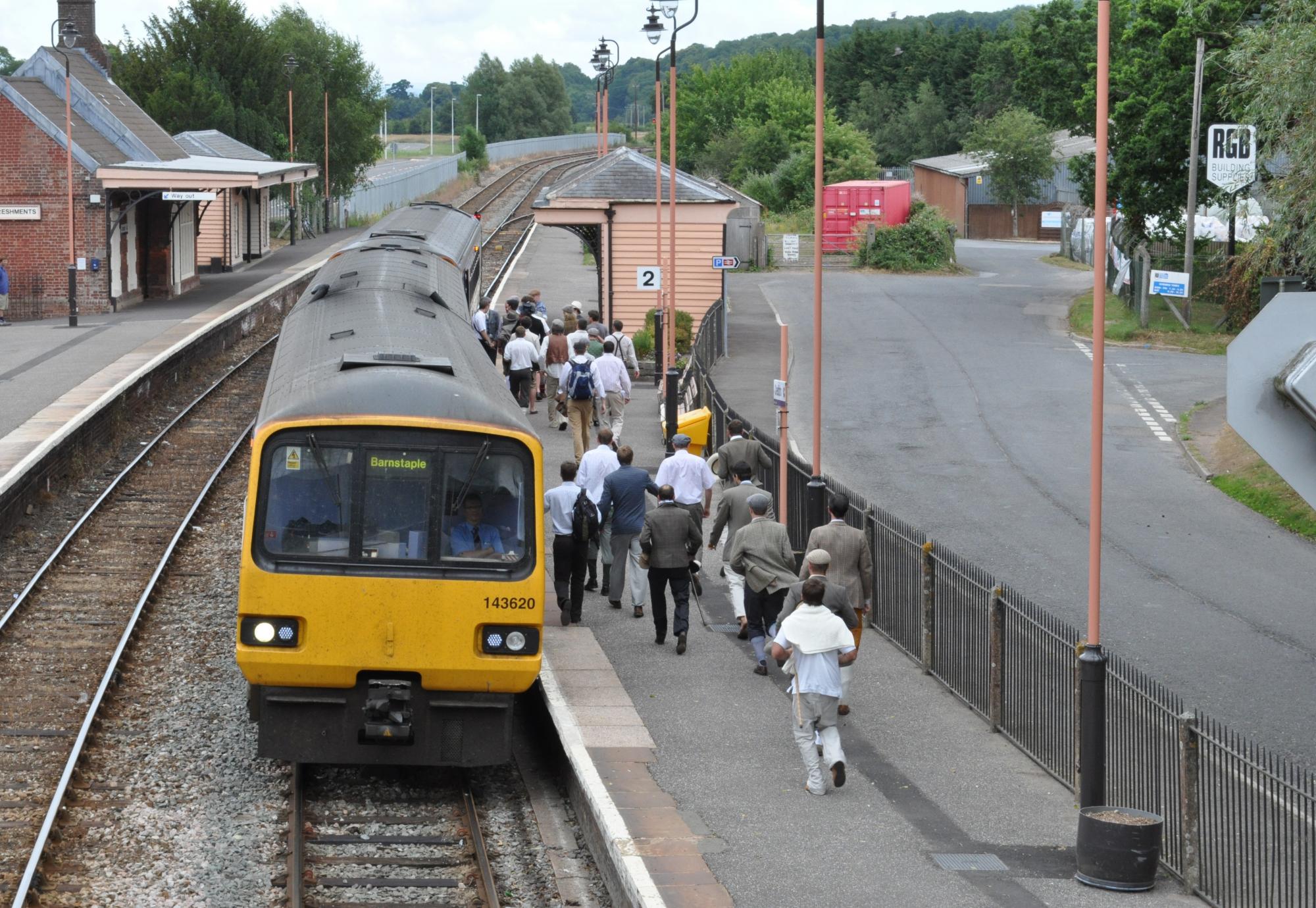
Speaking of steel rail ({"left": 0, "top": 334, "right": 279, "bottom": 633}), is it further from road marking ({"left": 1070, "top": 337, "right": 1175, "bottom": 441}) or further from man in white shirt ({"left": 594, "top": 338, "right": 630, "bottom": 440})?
road marking ({"left": 1070, "top": 337, "right": 1175, "bottom": 441})

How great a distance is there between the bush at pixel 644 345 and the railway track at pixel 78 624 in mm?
9857

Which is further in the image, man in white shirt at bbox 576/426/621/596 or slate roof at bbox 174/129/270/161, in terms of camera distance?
slate roof at bbox 174/129/270/161

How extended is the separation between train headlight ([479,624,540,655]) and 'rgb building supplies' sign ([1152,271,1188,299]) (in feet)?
80.1

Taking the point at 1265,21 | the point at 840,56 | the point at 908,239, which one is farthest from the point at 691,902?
the point at 840,56

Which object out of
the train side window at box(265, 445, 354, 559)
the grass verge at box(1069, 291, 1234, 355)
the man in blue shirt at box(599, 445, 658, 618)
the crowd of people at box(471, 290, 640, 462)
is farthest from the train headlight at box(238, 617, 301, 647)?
the grass verge at box(1069, 291, 1234, 355)

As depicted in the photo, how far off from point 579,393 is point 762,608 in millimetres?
8564

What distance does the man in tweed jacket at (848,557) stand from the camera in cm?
1238

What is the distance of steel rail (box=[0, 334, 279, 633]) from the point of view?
15.3 metres

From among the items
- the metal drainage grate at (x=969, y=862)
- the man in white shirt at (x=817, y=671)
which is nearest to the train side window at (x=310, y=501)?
the man in white shirt at (x=817, y=671)

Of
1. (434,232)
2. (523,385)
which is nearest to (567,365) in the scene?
(523,385)

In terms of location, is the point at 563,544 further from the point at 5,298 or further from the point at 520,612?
the point at 5,298

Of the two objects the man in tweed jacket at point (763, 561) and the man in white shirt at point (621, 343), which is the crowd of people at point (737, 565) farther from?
the man in white shirt at point (621, 343)

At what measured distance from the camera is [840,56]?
11419 cm

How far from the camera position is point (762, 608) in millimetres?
12977
